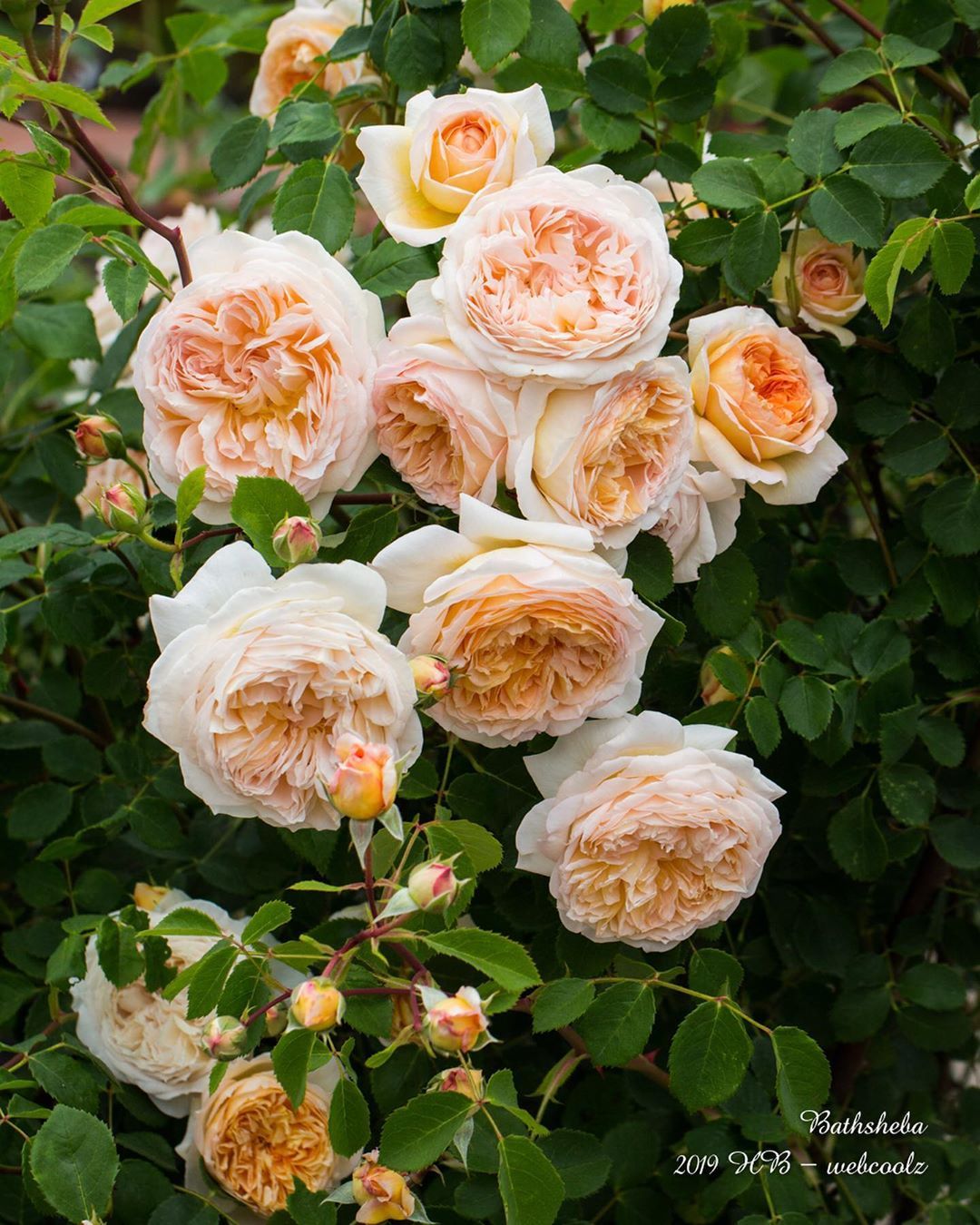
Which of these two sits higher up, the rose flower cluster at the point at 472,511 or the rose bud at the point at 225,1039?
the rose flower cluster at the point at 472,511

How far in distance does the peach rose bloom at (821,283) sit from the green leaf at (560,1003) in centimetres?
53

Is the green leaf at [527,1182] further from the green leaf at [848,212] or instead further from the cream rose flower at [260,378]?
the green leaf at [848,212]

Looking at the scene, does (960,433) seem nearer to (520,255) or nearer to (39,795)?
(520,255)

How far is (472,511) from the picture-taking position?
0.73m

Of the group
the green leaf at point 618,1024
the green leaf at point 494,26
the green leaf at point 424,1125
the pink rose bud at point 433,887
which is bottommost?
the green leaf at point 618,1024

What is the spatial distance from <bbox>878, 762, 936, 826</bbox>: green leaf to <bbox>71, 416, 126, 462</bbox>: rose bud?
0.66 metres

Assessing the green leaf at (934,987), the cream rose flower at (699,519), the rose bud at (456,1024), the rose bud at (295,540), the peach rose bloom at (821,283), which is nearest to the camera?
the rose bud at (456,1024)

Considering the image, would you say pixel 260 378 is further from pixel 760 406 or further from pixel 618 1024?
pixel 618 1024

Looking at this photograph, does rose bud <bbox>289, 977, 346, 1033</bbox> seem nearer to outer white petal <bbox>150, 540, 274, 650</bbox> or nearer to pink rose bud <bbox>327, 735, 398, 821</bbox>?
pink rose bud <bbox>327, 735, 398, 821</bbox>

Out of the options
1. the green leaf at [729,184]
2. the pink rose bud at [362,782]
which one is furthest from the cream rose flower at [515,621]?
the green leaf at [729,184]

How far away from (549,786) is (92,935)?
0.44m

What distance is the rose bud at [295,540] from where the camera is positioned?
2.37 feet

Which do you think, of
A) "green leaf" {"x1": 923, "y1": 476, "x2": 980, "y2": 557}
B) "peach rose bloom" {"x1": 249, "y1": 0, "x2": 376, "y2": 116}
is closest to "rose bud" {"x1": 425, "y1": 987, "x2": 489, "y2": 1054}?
"green leaf" {"x1": 923, "y1": 476, "x2": 980, "y2": 557}

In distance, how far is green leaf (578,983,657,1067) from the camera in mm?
830
